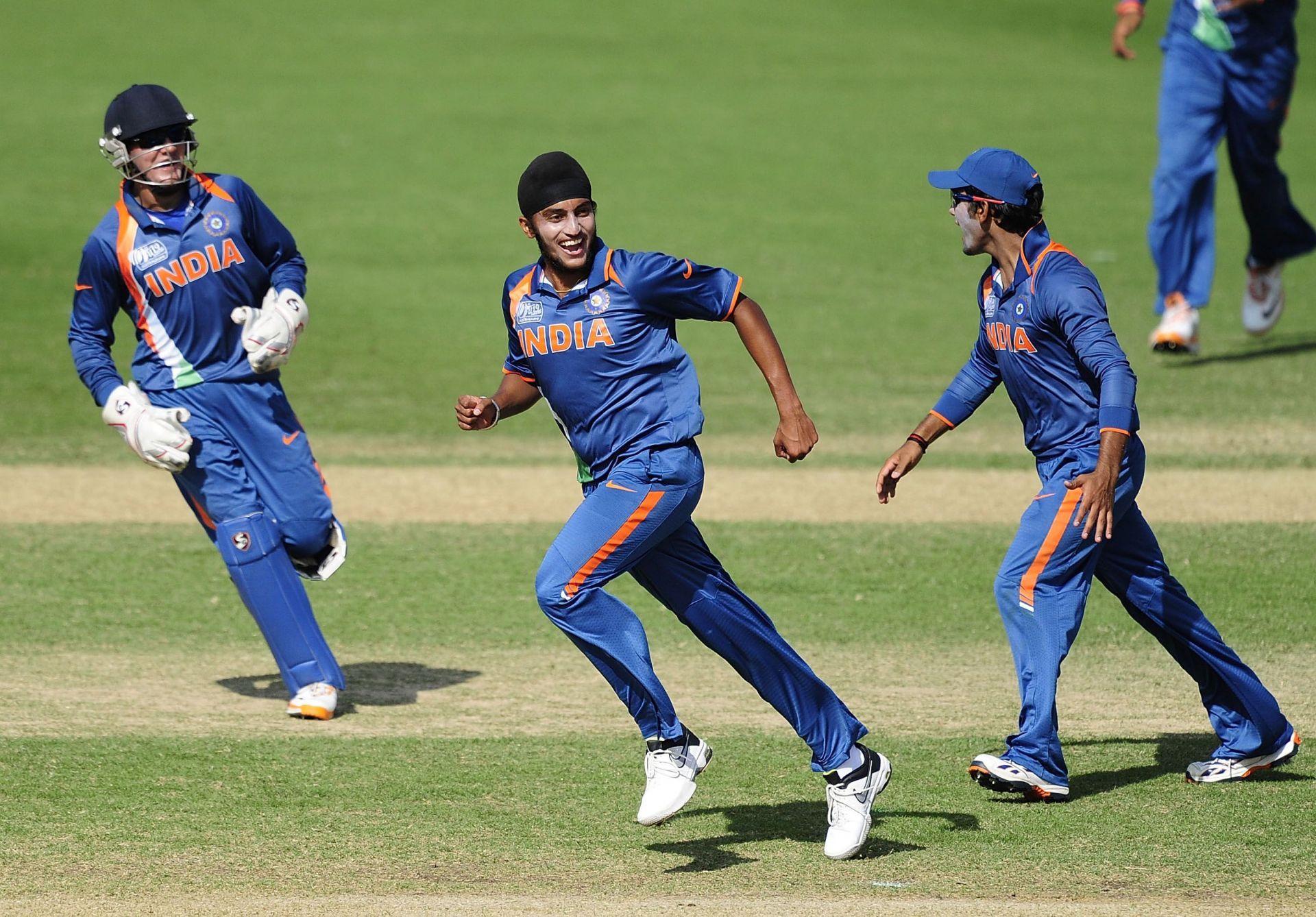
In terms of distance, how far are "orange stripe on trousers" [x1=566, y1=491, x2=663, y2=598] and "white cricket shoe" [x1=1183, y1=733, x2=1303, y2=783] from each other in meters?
2.19

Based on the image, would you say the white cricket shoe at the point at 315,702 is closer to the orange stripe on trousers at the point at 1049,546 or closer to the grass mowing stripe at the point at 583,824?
the grass mowing stripe at the point at 583,824

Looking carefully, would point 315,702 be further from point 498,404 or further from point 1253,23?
point 1253,23

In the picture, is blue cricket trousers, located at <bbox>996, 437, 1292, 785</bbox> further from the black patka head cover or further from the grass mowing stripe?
the black patka head cover

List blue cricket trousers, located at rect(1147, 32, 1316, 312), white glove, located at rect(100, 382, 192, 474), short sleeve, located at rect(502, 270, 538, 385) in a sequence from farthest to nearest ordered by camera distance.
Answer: blue cricket trousers, located at rect(1147, 32, 1316, 312), white glove, located at rect(100, 382, 192, 474), short sleeve, located at rect(502, 270, 538, 385)

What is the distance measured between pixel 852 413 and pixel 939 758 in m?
7.42

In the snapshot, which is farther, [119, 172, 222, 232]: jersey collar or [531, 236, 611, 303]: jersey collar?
[119, 172, 222, 232]: jersey collar

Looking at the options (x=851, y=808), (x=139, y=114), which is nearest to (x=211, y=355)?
(x=139, y=114)

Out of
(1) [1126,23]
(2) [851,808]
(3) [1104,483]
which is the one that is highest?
(1) [1126,23]

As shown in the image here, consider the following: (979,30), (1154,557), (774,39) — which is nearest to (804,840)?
(1154,557)

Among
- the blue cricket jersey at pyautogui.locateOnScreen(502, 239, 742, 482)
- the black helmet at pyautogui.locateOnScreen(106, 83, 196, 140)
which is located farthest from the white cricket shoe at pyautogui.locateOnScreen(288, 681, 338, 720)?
the black helmet at pyautogui.locateOnScreen(106, 83, 196, 140)

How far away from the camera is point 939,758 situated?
634 centimetres

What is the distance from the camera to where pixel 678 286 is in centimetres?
543

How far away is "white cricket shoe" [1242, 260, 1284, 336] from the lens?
14.8 metres

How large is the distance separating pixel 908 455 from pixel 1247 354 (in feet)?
33.0
